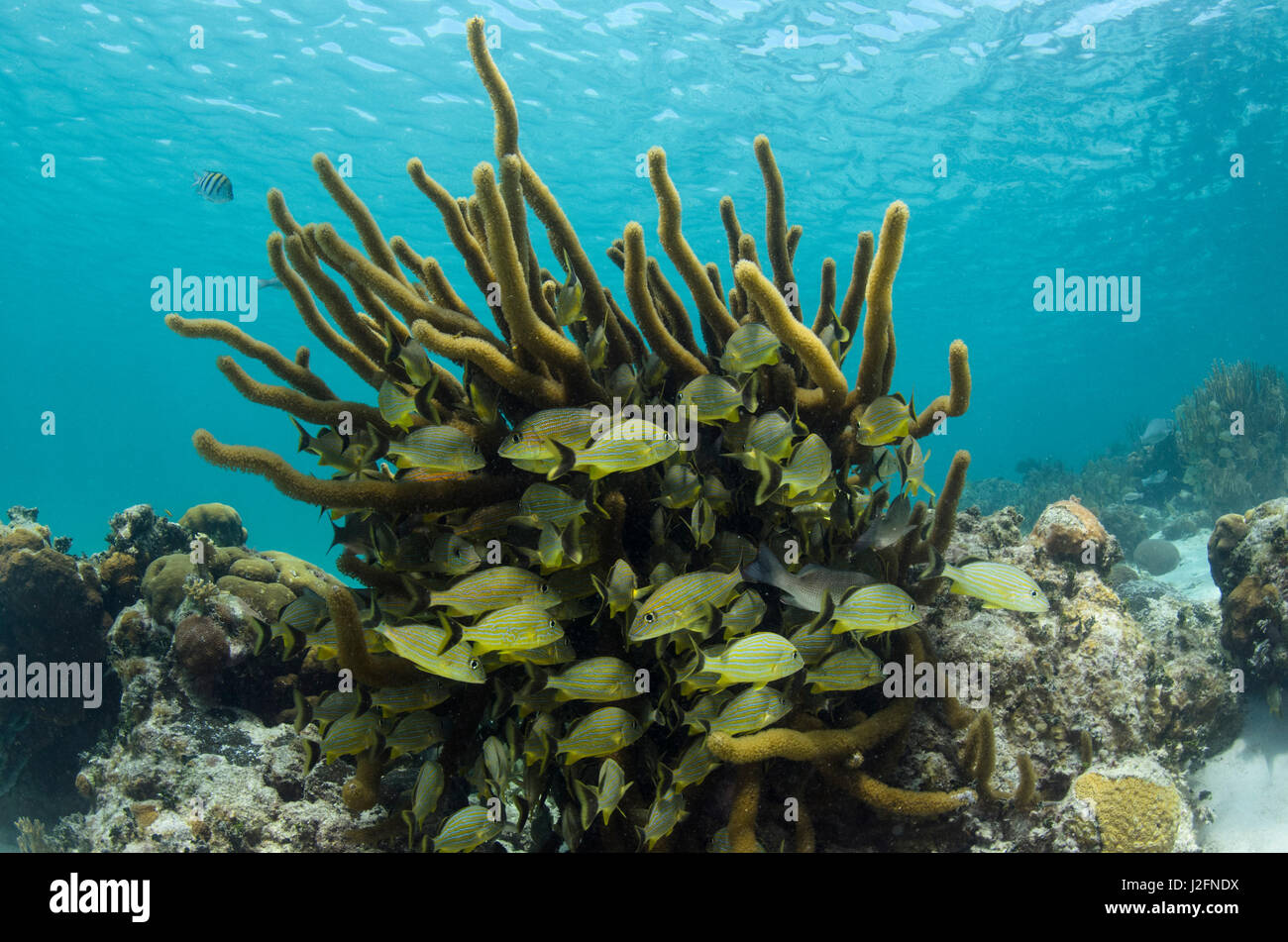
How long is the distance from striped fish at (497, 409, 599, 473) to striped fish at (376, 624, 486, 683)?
0.74m

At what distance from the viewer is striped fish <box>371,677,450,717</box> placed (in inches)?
113

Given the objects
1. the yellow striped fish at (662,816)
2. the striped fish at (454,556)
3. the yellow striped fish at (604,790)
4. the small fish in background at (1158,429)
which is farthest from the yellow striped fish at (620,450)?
the small fish in background at (1158,429)

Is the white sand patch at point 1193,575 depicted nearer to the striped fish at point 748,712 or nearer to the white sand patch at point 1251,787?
the white sand patch at point 1251,787

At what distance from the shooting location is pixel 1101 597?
4.11 metres

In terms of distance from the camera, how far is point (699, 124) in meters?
21.2

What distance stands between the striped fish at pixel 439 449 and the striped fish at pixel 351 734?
1.19 m

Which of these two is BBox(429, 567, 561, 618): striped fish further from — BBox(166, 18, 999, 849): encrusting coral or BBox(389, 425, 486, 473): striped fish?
BBox(389, 425, 486, 473): striped fish

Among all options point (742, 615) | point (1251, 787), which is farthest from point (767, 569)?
point (1251, 787)

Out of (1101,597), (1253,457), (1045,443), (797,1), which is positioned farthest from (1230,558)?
(1045,443)

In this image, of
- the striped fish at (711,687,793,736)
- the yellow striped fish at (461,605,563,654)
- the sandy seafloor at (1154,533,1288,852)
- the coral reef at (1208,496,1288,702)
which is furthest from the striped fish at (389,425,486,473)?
the coral reef at (1208,496,1288,702)

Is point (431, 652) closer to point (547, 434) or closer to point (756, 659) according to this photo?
point (547, 434)

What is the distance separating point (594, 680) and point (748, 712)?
24.8 inches
